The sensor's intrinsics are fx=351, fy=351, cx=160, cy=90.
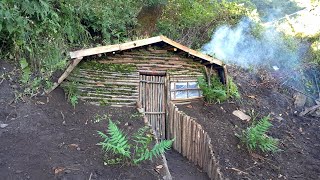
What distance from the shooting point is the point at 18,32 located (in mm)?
7973

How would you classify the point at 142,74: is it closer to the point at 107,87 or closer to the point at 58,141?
the point at 107,87

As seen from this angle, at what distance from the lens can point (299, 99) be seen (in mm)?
11438

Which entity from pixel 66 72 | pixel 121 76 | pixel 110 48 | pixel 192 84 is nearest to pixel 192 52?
pixel 192 84

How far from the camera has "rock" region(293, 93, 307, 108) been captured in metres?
11.2

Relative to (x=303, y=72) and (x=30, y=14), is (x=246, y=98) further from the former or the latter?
(x=30, y=14)

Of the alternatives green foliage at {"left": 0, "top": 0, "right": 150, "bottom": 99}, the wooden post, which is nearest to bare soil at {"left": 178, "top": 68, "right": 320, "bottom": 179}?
the wooden post

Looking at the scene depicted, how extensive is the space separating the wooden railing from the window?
33 centimetres

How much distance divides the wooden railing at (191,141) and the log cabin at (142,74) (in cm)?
32

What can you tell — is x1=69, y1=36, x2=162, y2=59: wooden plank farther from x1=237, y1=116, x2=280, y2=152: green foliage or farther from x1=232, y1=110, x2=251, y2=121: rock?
x1=237, y1=116, x2=280, y2=152: green foliage

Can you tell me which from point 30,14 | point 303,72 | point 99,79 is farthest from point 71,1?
point 303,72

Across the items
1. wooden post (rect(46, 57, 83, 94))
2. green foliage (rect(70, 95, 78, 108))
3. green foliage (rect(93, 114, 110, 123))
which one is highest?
wooden post (rect(46, 57, 83, 94))

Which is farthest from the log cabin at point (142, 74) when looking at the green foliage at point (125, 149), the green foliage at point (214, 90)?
the green foliage at point (125, 149)

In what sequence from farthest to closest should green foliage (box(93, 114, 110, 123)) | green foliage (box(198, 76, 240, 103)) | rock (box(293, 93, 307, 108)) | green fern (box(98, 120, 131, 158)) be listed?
rock (box(293, 93, 307, 108)), green foliage (box(198, 76, 240, 103)), green foliage (box(93, 114, 110, 123)), green fern (box(98, 120, 131, 158))

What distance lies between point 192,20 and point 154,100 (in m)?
5.81
